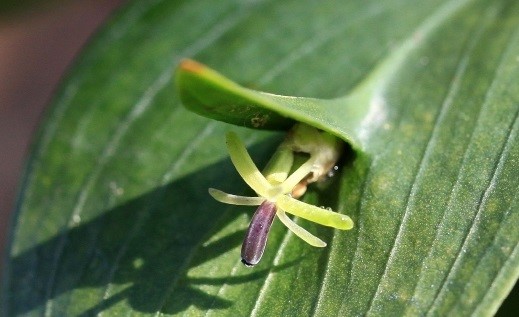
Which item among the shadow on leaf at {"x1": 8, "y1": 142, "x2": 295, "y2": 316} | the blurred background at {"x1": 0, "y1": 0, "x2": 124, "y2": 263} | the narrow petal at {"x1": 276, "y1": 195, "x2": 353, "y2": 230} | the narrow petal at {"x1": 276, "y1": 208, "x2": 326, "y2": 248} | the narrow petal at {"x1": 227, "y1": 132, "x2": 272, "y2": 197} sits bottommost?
the blurred background at {"x1": 0, "y1": 0, "x2": 124, "y2": 263}

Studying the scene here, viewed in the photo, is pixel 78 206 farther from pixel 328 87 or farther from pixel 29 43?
pixel 29 43

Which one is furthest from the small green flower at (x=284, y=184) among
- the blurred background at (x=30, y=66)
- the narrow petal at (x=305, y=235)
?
the blurred background at (x=30, y=66)

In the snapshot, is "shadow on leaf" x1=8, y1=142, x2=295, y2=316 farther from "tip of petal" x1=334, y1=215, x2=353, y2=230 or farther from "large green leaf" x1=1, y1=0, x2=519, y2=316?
"tip of petal" x1=334, y1=215, x2=353, y2=230

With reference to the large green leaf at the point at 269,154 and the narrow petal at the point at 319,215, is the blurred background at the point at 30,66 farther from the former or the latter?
the narrow petal at the point at 319,215

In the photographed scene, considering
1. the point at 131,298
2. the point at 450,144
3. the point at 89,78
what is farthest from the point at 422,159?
the point at 89,78

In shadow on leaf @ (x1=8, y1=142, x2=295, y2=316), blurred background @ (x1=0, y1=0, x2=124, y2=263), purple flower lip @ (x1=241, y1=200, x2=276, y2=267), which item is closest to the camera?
purple flower lip @ (x1=241, y1=200, x2=276, y2=267)

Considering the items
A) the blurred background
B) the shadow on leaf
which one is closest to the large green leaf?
the shadow on leaf

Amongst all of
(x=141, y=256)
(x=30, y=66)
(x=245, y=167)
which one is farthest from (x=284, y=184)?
(x=30, y=66)
